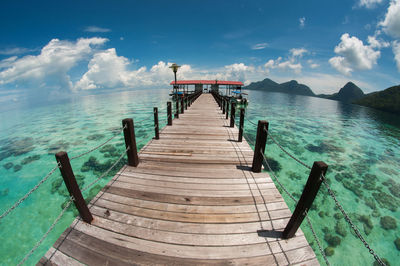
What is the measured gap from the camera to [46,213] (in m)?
5.93

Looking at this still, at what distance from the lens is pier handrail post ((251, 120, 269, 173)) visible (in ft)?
11.8

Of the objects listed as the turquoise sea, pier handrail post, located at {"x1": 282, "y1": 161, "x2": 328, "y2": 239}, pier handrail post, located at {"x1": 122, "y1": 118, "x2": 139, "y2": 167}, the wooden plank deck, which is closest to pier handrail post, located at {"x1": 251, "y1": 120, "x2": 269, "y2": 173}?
the wooden plank deck

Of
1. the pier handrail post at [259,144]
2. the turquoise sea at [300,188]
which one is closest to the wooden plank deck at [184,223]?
the pier handrail post at [259,144]

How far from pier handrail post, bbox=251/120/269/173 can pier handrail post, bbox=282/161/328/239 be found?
164 centimetres

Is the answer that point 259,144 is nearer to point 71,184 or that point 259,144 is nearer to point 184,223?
point 184,223

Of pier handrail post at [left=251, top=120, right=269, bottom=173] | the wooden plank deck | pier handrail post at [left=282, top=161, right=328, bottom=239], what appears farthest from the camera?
pier handrail post at [left=251, top=120, right=269, bottom=173]

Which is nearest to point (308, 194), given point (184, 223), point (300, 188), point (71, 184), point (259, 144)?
point (259, 144)

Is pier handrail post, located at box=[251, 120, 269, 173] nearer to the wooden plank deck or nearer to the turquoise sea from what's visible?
the wooden plank deck

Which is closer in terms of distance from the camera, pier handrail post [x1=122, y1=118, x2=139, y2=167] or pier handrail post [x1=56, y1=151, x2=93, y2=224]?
pier handrail post [x1=56, y1=151, x2=93, y2=224]

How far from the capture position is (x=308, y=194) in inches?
82.9

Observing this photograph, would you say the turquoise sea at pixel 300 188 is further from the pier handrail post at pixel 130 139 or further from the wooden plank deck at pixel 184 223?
the pier handrail post at pixel 130 139

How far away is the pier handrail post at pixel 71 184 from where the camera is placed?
2.20 meters

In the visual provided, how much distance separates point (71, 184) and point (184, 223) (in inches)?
78.0

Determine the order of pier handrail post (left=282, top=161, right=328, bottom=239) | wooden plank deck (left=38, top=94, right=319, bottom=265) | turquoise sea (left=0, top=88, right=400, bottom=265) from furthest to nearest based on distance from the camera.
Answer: turquoise sea (left=0, top=88, right=400, bottom=265), wooden plank deck (left=38, top=94, right=319, bottom=265), pier handrail post (left=282, top=161, right=328, bottom=239)
